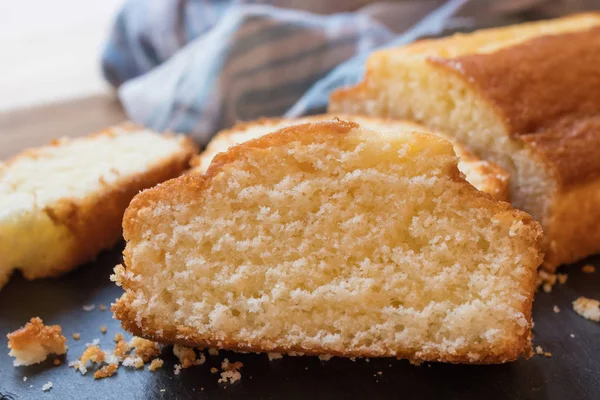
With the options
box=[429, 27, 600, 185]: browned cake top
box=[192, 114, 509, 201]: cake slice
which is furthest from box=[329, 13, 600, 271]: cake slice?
box=[192, 114, 509, 201]: cake slice

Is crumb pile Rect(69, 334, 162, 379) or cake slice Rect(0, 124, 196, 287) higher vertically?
cake slice Rect(0, 124, 196, 287)

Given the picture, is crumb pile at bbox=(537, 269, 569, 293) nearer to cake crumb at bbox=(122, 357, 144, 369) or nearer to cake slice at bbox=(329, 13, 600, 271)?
cake slice at bbox=(329, 13, 600, 271)

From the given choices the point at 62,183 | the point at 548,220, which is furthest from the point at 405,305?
the point at 62,183

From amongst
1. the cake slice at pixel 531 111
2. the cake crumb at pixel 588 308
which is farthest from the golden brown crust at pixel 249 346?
the cake slice at pixel 531 111

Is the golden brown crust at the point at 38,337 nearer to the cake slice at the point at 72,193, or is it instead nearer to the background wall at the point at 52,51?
the cake slice at the point at 72,193

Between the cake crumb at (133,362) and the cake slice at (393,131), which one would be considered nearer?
the cake crumb at (133,362)

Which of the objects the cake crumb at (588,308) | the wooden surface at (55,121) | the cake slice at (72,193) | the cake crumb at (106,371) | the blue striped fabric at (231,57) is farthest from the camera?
the wooden surface at (55,121)

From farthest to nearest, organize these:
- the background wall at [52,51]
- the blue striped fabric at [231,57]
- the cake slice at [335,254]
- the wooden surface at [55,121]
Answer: the background wall at [52,51], the wooden surface at [55,121], the blue striped fabric at [231,57], the cake slice at [335,254]
